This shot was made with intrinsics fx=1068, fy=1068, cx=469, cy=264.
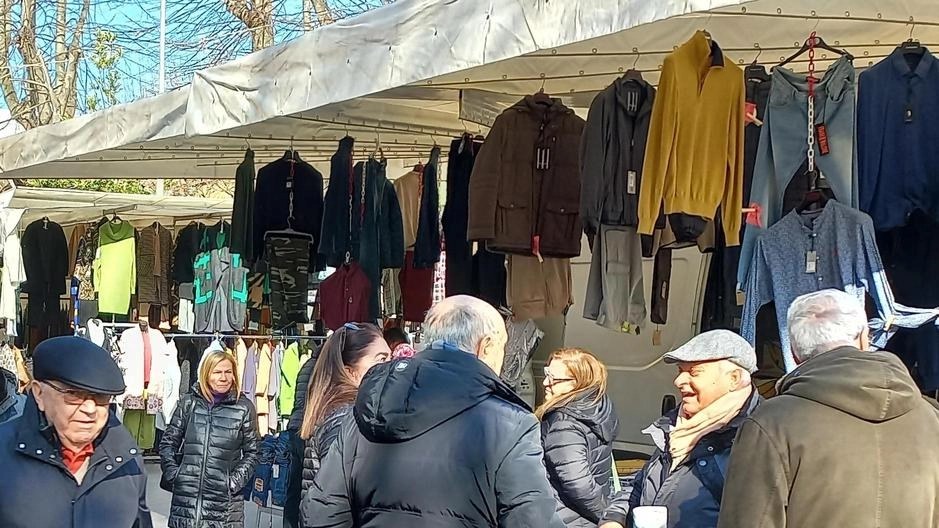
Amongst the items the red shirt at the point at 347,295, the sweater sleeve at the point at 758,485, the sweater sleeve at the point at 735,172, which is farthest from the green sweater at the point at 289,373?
the sweater sleeve at the point at 758,485

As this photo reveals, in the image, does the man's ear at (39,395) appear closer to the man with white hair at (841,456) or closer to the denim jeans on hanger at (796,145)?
the man with white hair at (841,456)

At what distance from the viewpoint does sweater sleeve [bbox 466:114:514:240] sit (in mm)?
5246

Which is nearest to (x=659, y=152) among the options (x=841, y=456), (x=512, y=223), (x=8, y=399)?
(x=512, y=223)

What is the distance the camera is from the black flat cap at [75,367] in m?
3.06

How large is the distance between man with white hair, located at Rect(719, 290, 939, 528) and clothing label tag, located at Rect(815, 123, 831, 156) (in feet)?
4.69

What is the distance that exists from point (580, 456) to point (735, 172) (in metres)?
1.35

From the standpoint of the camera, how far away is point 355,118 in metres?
6.07

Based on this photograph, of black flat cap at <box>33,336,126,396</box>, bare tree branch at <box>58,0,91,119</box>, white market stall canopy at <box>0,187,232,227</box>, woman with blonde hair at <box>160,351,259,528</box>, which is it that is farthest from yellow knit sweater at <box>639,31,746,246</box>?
bare tree branch at <box>58,0,91,119</box>

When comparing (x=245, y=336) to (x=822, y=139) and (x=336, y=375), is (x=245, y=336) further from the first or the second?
(x=822, y=139)

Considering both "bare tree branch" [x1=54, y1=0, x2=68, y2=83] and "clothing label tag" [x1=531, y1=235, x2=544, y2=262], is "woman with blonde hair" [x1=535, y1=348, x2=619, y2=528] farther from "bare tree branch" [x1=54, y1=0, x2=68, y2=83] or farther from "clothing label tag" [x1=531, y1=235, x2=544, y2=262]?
"bare tree branch" [x1=54, y1=0, x2=68, y2=83]

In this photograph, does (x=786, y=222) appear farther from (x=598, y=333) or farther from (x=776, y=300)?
(x=598, y=333)

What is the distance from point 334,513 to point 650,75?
3297 mm

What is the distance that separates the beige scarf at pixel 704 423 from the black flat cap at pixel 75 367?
1711mm

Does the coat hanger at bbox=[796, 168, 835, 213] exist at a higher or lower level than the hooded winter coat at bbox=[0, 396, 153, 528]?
higher
